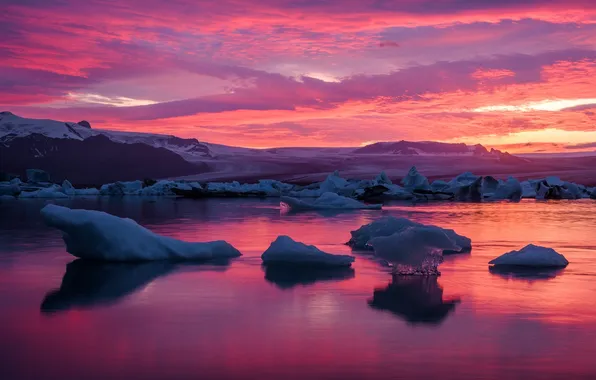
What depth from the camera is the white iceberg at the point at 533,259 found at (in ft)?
36.4

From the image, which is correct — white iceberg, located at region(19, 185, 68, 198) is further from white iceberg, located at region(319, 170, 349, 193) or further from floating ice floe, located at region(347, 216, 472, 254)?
floating ice floe, located at region(347, 216, 472, 254)

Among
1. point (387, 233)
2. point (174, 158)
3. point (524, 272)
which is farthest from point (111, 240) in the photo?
point (174, 158)

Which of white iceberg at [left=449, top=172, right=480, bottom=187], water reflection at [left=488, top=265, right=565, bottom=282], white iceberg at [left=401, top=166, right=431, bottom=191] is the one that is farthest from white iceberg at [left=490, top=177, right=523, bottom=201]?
water reflection at [left=488, top=265, right=565, bottom=282]

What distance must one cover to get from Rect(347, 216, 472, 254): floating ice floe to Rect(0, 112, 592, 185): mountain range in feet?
206

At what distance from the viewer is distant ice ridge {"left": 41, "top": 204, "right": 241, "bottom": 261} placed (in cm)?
1097

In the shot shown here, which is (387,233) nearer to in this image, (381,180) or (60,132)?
(381,180)

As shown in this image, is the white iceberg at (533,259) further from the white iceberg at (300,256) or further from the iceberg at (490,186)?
the iceberg at (490,186)

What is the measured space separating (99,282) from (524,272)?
5993 millimetres

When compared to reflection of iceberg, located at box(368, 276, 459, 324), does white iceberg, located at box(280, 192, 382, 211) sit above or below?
below

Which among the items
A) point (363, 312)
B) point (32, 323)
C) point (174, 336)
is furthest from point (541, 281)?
point (32, 323)

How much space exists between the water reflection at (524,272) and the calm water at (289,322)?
0.31 feet

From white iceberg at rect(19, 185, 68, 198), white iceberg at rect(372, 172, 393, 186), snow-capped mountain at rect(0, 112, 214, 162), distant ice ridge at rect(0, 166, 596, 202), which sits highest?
snow-capped mountain at rect(0, 112, 214, 162)

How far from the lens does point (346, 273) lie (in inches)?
408

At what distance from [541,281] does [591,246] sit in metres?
5.54
